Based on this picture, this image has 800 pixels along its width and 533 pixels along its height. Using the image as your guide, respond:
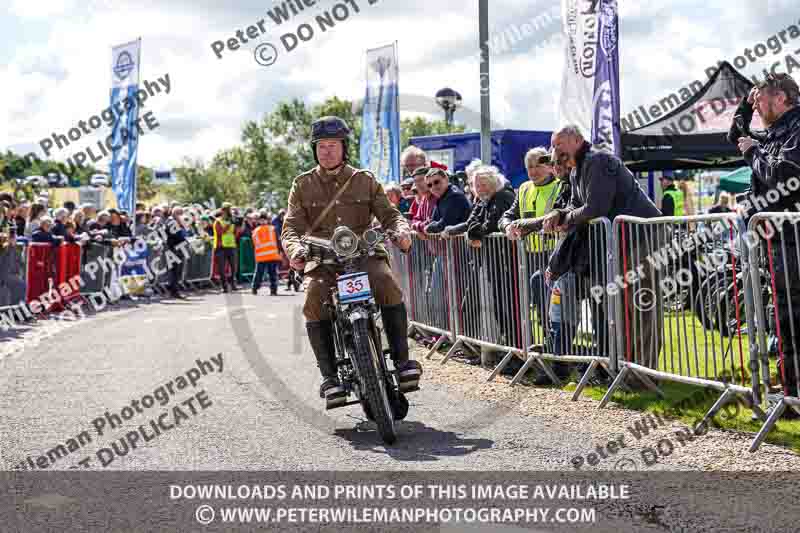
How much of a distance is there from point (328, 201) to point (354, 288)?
89 cm

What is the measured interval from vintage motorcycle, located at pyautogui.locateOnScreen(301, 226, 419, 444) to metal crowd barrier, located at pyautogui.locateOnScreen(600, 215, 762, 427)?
1.75 metres

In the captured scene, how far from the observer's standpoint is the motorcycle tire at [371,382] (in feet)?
20.0

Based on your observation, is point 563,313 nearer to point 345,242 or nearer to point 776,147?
point 776,147

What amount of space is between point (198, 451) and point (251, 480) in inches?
37.0

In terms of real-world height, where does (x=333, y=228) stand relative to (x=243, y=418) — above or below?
above

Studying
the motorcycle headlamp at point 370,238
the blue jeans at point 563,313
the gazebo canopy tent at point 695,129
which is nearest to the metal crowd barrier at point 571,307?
the blue jeans at point 563,313

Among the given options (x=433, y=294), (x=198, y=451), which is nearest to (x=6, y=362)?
(x=433, y=294)

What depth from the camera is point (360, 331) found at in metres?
6.15

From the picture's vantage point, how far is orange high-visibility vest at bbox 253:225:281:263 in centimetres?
2230

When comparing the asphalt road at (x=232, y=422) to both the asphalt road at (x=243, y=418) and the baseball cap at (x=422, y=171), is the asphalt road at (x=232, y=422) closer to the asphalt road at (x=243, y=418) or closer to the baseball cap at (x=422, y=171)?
the asphalt road at (x=243, y=418)

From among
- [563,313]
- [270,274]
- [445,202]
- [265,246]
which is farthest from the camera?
[265,246]

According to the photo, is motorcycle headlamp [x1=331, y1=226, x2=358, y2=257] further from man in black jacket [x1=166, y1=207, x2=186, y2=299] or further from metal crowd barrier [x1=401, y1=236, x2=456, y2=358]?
man in black jacket [x1=166, y1=207, x2=186, y2=299]

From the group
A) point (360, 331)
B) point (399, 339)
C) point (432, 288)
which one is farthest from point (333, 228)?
point (432, 288)

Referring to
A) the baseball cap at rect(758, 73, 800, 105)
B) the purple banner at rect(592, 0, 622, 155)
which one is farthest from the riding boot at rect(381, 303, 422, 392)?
the purple banner at rect(592, 0, 622, 155)
